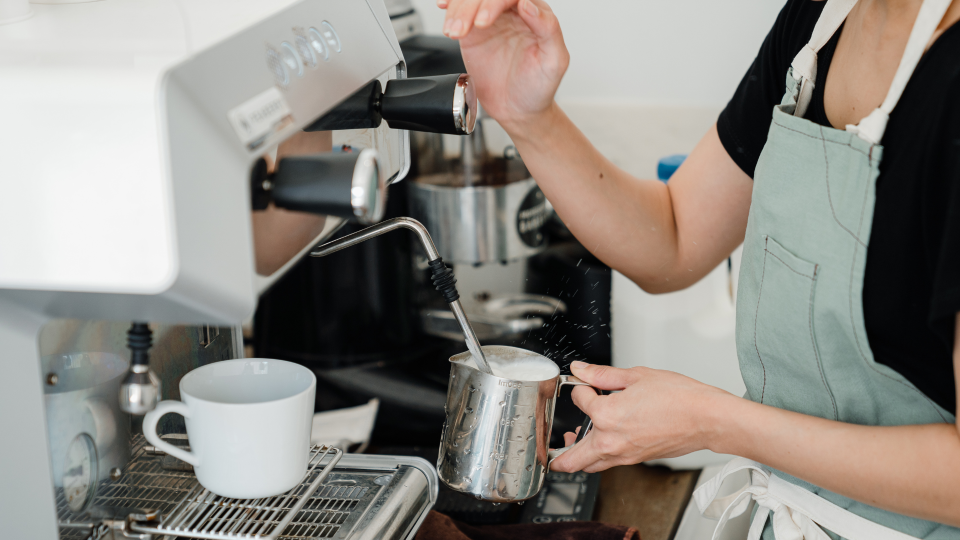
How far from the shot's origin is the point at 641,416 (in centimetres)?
63

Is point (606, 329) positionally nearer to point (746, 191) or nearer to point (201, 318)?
point (746, 191)

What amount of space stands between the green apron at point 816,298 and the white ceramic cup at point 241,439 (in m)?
0.36

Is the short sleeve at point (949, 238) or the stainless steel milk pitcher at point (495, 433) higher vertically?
the short sleeve at point (949, 238)

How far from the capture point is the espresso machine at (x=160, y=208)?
1.14ft

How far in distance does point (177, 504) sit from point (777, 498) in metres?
0.47

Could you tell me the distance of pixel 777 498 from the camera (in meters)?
0.67

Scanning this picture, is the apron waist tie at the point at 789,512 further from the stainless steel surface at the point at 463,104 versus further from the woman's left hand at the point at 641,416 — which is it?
the stainless steel surface at the point at 463,104

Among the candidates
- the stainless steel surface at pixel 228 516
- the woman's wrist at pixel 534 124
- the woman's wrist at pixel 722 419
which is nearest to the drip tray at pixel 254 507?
the stainless steel surface at pixel 228 516

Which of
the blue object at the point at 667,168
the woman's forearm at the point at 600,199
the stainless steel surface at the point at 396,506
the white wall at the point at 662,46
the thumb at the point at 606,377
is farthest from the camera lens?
the white wall at the point at 662,46

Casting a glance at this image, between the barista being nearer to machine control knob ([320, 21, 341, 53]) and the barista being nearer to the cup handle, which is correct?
machine control knob ([320, 21, 341, 53])

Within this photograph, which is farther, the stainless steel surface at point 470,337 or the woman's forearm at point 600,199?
the woman's forearm at point 600,199

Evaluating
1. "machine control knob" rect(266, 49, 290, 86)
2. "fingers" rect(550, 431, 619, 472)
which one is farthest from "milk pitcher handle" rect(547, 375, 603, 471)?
"machine control knob" rect(266, 49, 290, 86)

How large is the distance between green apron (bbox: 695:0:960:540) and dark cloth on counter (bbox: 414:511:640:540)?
105 millimetres

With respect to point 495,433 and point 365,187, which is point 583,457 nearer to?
point 495,433
